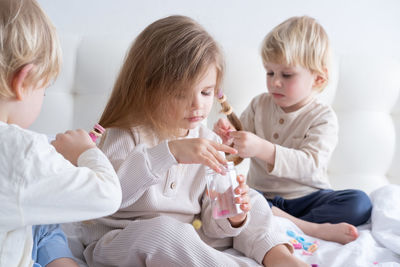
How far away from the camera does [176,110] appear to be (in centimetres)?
118

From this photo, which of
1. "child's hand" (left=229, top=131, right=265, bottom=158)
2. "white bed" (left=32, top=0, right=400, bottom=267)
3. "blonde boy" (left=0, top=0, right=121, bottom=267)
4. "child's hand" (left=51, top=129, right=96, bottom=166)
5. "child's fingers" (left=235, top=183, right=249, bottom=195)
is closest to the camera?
"blonde boy" (left=0, top=0, right=121, bottom=267)

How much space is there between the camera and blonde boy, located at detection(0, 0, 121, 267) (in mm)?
769

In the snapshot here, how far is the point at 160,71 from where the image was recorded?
1.17 metres

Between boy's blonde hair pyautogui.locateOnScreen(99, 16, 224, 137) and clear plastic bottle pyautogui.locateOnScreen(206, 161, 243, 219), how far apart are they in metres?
0.22

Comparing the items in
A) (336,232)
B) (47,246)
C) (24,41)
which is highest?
(24,41)

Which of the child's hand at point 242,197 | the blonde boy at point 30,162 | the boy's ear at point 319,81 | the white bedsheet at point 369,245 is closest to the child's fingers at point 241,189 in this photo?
the child's hand at point 242,197

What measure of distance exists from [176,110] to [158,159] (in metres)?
0.15

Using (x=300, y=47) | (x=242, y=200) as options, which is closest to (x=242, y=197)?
(x=242, y=200)

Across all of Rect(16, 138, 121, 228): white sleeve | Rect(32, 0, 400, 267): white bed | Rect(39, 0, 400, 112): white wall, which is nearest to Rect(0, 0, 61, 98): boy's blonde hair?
Rect(16, 138, 121, 228): white sleeve

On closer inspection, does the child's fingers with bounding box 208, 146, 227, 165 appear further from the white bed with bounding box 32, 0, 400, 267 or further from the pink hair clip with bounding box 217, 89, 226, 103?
the white bed with bounding box 32, 0, 400, 267

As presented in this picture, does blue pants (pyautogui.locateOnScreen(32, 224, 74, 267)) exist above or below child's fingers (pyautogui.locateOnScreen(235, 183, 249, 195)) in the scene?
below

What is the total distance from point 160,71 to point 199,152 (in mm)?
257

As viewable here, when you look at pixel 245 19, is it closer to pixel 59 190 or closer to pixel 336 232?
pixel 336 232

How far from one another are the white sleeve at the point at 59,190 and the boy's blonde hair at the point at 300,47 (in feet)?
3.04
